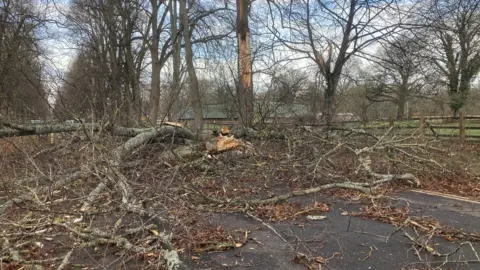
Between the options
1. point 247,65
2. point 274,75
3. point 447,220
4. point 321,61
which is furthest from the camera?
point 321,61

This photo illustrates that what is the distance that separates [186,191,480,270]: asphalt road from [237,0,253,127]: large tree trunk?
5.90 meters

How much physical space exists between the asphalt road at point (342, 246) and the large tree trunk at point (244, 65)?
5.90m

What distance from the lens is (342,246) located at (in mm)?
3879

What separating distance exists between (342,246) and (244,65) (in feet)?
27.9

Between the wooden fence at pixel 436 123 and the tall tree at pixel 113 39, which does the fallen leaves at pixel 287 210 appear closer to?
the wooden fence at pixel 436 123

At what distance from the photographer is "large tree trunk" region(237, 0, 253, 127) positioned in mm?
10711

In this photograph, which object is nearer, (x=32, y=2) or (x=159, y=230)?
(x=159, y=230)

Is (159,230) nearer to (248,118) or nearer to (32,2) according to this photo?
(248,118)

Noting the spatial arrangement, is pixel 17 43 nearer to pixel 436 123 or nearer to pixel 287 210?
pixel 287 210

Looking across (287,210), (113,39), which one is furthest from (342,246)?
(113,39)

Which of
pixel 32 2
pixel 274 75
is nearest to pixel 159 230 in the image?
pixel 274 75

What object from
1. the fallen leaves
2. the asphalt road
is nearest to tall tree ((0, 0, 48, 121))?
the fallen leaves

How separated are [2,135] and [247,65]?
699 cm

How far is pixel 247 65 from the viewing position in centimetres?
1173
